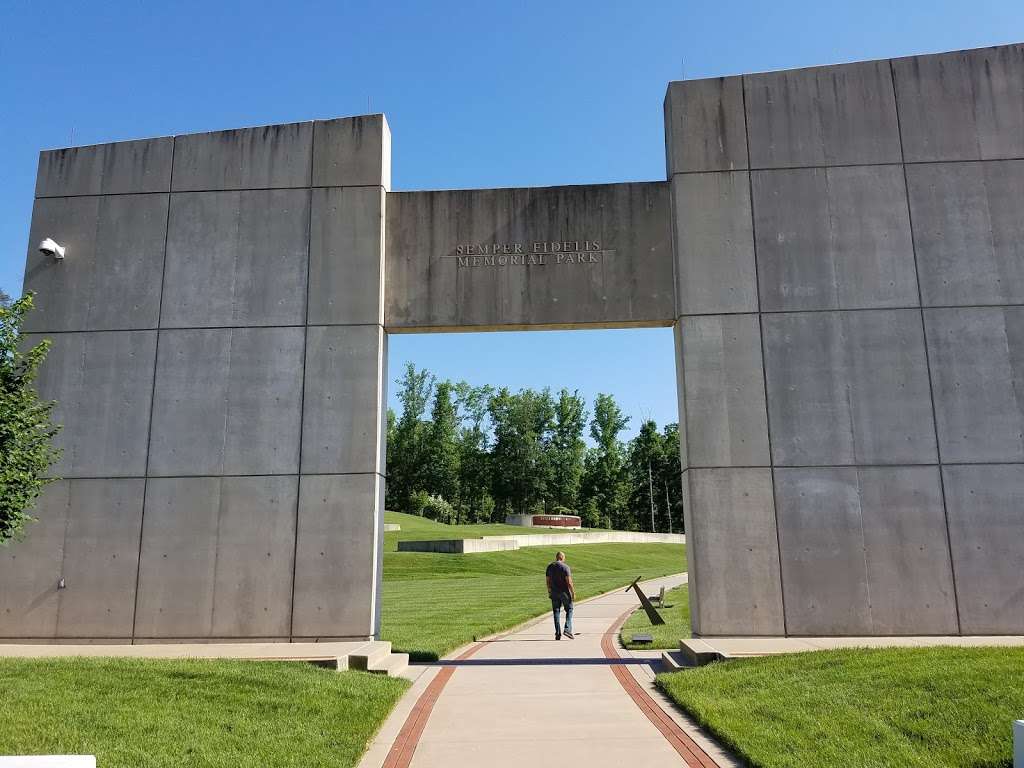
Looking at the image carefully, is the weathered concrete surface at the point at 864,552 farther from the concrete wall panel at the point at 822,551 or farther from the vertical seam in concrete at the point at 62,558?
the vertical seam in concrete at the point at 62,558

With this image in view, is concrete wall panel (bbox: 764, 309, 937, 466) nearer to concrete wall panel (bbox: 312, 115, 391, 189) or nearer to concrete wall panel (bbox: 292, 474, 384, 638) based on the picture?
concrete wall panel (bbox: 292, 474, 384, 638)

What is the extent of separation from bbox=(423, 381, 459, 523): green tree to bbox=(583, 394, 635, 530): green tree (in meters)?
15.0

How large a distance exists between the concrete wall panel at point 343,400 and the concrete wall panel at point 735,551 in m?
4.70

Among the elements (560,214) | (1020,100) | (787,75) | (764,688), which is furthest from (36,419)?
(1020,100)

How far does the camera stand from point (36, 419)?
407 inches

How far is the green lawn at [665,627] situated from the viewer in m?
13.0

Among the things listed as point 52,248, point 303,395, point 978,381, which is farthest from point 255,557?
point 978,381

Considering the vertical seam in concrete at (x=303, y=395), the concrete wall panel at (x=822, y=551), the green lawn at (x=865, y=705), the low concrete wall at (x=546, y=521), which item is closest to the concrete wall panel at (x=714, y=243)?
the concrete wall panel at (x=822, y=551)

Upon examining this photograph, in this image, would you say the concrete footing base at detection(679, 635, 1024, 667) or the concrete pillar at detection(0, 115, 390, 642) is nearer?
the concrete footing base at detection(679, 635, 1024, 667)

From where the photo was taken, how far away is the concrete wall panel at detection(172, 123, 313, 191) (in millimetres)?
12578

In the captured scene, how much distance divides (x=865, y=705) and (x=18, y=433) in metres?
9.96

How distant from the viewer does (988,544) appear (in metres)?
10.8

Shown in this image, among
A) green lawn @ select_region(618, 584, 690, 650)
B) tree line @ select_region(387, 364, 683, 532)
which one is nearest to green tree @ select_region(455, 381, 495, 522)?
tree line @ select_region(387, 364, 683, 532)

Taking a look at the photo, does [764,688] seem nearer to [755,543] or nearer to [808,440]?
[755,543]
